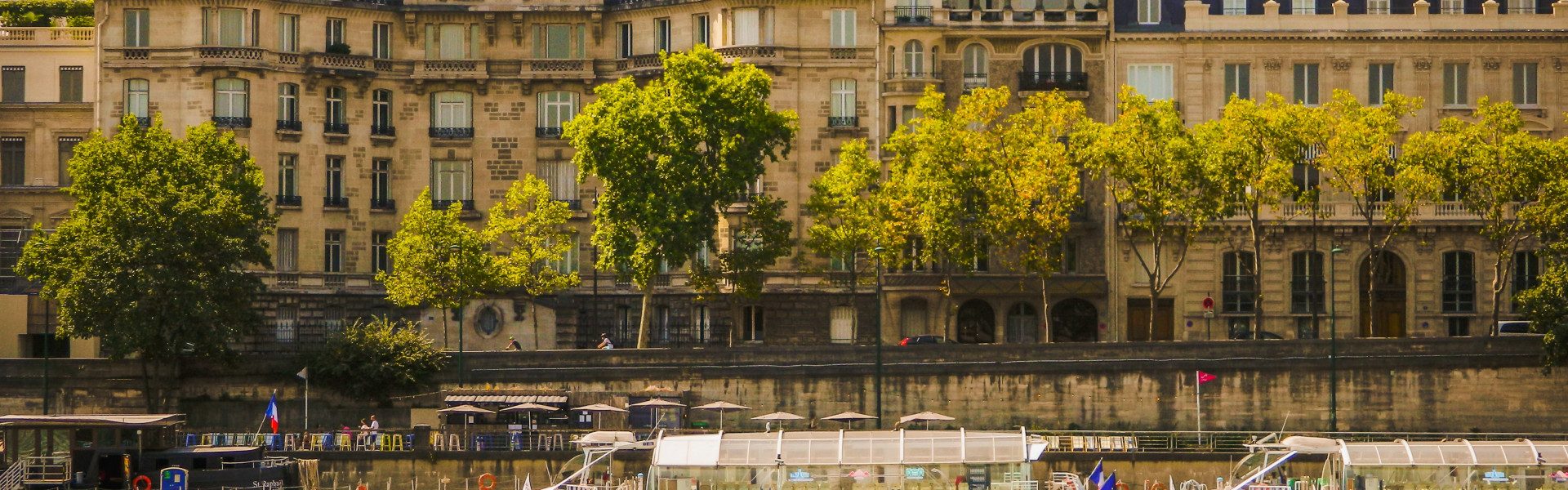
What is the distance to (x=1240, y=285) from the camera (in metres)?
106

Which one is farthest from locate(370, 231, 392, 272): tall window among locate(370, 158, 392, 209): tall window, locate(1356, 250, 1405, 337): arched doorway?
locate(1356, 250, 1405, 337): arched doorway

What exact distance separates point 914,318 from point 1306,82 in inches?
637

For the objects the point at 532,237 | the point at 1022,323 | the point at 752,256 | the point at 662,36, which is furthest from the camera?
the point at 662,36

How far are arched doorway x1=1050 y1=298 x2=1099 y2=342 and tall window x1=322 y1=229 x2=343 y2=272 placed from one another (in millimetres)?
25467

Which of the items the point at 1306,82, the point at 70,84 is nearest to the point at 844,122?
the point at 1306,82

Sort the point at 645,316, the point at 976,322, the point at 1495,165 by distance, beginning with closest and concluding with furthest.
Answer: the point at 1495,165 → the point at 645,316 → the point at 976,322

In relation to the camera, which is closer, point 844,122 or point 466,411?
point 466,411

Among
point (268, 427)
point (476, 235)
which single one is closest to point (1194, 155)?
point (476, 235)

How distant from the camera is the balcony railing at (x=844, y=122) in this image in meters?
107

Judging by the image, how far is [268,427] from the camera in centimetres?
9606

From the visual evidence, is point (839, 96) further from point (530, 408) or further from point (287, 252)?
point (287, 252)

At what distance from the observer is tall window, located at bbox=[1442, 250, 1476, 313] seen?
106 m

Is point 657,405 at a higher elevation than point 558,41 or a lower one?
lower

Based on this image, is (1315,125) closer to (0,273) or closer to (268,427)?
(268,427)
